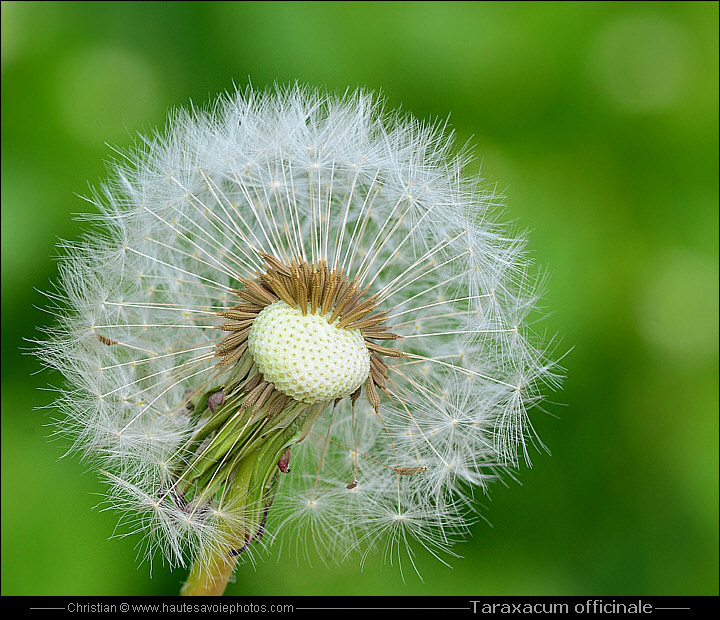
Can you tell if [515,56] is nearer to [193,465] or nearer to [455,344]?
[455,344]

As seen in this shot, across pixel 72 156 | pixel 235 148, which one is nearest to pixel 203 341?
pixel 235 148

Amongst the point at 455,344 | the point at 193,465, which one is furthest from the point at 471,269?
the point at 193,465

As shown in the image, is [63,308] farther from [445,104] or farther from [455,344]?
[445,104]

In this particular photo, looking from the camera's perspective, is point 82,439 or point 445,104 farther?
point 445,104

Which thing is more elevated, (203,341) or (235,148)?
(235,148)
